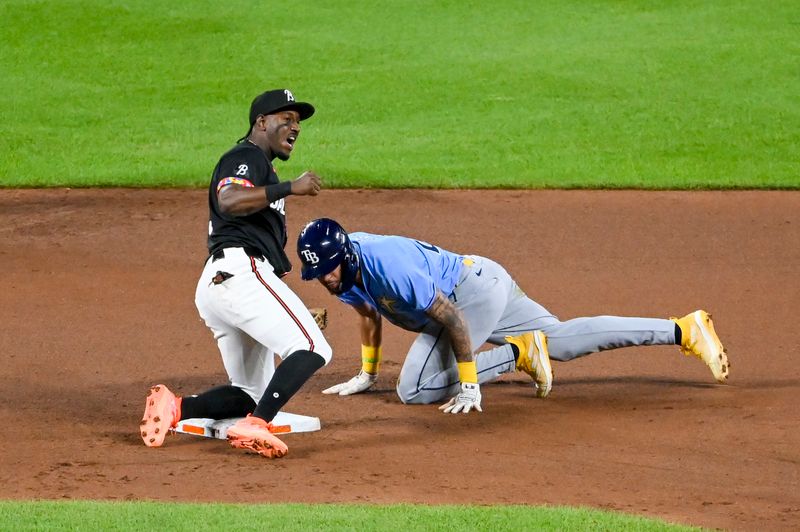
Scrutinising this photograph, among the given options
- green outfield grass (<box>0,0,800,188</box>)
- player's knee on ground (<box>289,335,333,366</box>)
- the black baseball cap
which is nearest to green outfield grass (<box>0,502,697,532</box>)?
player's knee on ground (<box>289,335,333,366</box>)

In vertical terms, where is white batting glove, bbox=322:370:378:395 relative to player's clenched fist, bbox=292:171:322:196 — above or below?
Result: below

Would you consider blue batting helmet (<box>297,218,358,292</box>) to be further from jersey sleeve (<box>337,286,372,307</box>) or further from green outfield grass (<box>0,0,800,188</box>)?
green outfield grass (<box>0,0,800,188</box>)

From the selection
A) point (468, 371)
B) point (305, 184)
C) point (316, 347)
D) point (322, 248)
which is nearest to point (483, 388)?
point (468, 371)

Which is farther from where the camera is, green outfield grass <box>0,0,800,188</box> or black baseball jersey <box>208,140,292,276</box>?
green outfield grass <box>0,0,800,188</box>

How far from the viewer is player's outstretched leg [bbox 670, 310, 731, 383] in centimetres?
707

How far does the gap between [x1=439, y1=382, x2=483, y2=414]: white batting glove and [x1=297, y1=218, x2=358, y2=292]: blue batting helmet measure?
1035mm

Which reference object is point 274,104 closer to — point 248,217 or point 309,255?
point 248,217

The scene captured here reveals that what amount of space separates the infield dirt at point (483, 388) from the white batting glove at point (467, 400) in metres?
0.07

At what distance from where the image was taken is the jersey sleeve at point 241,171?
20.2ft

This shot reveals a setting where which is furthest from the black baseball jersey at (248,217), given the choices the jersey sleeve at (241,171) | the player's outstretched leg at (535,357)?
the player's outstretched leg at (535,357)

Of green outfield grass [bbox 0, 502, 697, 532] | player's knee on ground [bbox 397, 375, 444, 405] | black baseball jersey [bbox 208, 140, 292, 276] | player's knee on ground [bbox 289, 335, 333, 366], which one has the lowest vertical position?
green outfield grass [bbox 0, 502, 697, 532]

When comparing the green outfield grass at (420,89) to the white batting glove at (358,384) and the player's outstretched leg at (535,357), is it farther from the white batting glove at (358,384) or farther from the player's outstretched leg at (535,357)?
the player's outstretched leg at (535,357)

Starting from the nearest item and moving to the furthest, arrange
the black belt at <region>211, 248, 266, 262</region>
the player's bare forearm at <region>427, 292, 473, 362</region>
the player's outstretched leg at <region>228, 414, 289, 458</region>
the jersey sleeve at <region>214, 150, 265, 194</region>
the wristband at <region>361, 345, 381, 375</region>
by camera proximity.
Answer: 1. the player's outstretched leg at <region>228, 414, 289, 458</region>
2. the jersey sleeve at <region>214, 150, 265, 194</region>
3. the black belt at <region>211, 248, 266, 262</region>
4. the player's bare forearm at <region>427, 292, 473, 362</region>
5. the wristband at <region>361, 345, 381, 375</region>

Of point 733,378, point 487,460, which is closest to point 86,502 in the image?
point 487,460
